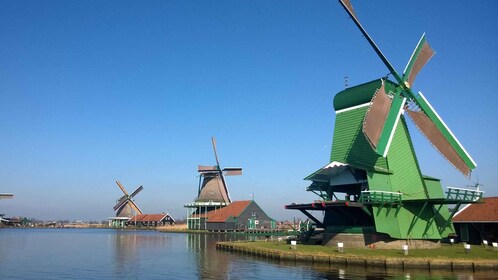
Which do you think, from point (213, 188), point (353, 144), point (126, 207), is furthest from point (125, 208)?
point (353, 144)

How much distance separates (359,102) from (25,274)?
81.8ft

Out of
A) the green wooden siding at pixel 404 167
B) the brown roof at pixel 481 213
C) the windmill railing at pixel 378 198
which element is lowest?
the brown roof at pixel 481 213

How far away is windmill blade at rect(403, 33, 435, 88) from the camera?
3231 centimetres

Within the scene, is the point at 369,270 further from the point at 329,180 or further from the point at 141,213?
the point at 141,213

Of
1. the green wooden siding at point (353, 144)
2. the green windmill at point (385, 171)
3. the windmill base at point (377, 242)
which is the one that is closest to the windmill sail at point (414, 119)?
the green windmill at point (385, 171)

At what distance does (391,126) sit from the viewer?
28.9 metres

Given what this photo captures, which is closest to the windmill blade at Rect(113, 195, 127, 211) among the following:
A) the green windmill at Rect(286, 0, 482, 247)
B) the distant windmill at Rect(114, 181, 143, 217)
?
the distant windmill at Rect(114, 181, 143, 217)

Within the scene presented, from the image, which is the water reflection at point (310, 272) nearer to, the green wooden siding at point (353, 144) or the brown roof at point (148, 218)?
the green wooden siding at point (353, 144)

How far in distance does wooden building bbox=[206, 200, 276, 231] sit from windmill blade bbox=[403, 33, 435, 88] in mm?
48501

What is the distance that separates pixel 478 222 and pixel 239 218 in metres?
46.8

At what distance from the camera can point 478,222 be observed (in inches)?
1328

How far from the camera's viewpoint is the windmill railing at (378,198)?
1108 inches

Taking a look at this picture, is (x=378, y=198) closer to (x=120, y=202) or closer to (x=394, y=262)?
(x=394, y=262)

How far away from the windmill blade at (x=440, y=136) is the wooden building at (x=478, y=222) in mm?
5137
